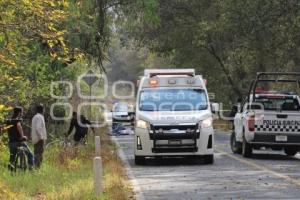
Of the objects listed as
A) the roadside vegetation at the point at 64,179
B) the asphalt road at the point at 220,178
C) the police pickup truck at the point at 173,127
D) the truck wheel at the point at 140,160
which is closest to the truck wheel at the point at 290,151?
the asphalt road at the point at 220,178

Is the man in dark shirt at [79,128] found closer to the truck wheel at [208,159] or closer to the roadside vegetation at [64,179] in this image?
the roadside vegetation at [64,179]

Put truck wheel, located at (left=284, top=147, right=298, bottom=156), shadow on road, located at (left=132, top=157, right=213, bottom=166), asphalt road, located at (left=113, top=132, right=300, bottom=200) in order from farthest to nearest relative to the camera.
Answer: truck wheel, located at (left=284, top=147, right=298, bottom=156)
shadow on road, located at (left=132, top=157, right=213, bottom=166)
asphalt road, located at (left=113, top=132, right=300, bottom=200)

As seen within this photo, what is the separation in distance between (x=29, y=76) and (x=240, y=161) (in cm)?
854

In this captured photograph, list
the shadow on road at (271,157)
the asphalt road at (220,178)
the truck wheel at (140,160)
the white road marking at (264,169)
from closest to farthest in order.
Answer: the asphalt road at (220,178), the white road marking at (264,169), the truck wheel at (140,160), the shadow on road at (271,157)

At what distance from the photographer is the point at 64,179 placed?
608 inches

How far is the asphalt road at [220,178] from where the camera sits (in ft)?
42.7

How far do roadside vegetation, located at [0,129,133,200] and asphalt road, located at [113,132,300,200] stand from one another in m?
0.50

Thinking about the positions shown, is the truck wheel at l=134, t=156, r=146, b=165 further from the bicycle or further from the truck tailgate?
the bicycle

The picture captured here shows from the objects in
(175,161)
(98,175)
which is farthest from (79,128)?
(98,175)

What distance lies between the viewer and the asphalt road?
13008 mm

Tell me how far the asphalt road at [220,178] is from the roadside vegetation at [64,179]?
1.64 ft

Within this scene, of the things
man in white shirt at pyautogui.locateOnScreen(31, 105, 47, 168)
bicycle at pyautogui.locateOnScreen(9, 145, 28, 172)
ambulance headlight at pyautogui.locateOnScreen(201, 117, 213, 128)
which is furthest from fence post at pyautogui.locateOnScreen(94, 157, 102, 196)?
ambulance headlight at pyautogui.locateOnScreen(201, 117, 213, 128)

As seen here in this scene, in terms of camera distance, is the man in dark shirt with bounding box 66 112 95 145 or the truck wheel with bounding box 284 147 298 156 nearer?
the truck wheel with bounding box 284 147 298 156

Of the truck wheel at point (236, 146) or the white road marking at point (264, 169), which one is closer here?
the white road marking at point (264, 169)
